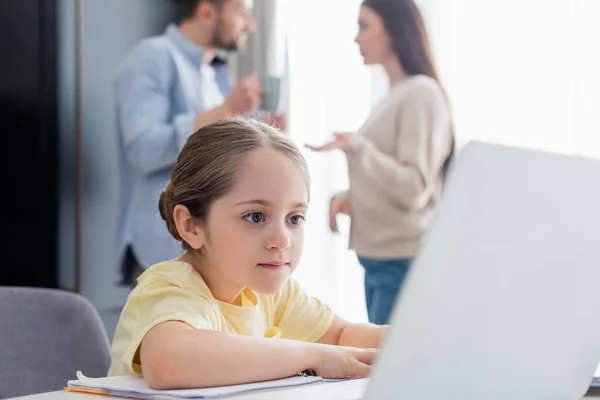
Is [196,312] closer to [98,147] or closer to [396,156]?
[396,156]

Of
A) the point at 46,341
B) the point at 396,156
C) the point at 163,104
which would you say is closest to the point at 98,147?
the point at 163,104

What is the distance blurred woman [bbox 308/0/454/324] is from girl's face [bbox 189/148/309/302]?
4.93 feet

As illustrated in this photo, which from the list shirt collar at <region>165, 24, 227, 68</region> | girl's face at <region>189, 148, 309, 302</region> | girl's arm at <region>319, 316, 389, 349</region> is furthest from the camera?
shirt collar at <region>165, 24, 227, 68</region>

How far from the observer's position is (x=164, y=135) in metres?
2.80

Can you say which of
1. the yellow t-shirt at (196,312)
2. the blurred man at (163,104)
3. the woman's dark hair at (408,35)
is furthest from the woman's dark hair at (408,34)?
the yellow t-shirt at (196,312)

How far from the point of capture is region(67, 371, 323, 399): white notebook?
77cm

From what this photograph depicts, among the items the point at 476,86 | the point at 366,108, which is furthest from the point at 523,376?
the point at 366,108

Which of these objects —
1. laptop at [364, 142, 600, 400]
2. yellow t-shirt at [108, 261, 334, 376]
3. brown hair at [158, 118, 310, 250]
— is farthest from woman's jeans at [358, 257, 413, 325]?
laptop at [364, 142, 600, 400]

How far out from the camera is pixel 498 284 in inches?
23.0

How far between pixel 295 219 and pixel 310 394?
339 mm

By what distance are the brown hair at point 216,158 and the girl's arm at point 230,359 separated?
0.81 ft

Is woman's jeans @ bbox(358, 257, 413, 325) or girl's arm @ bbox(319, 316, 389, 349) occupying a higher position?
girl's arm @ bbox(319, 316, 389, 349)

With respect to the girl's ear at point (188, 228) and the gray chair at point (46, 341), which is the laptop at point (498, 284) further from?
the gray chair at point (46, 341)

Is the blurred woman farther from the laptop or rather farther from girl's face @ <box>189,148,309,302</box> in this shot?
the laptop
